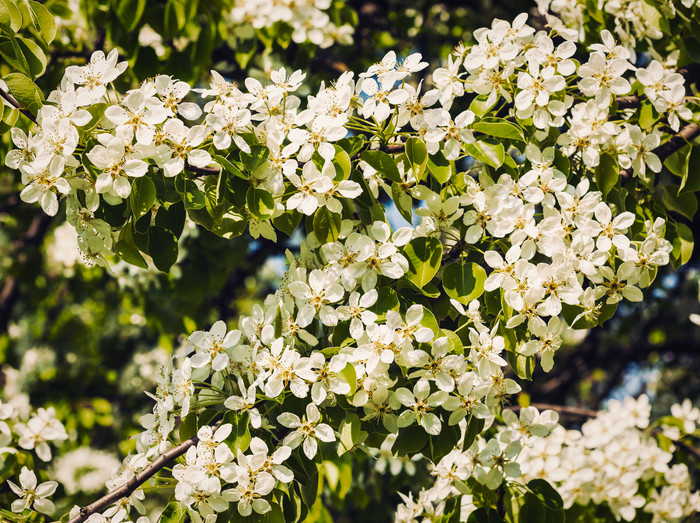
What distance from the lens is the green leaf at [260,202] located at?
1.16 meters

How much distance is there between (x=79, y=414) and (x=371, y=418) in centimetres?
291

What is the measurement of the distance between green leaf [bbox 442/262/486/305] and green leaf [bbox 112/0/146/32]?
1582 millimetres

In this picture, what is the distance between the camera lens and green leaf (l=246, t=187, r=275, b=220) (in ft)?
3.82

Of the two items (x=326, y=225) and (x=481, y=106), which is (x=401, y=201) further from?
(x=481, y=106)

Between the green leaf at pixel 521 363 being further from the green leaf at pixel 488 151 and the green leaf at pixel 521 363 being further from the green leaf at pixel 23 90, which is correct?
the green leaf at pixel 23 90

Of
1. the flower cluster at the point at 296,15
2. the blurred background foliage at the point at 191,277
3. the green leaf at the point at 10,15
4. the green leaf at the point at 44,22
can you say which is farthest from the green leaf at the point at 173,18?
the green leaf at the point at 10,15

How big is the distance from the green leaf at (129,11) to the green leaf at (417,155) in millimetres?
1417

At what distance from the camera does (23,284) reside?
4.34 m

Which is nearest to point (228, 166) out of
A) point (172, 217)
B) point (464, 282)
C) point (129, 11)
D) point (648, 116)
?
point (172, 217)

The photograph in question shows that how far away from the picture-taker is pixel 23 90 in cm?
119

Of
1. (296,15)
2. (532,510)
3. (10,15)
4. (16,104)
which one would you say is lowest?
(532,510)

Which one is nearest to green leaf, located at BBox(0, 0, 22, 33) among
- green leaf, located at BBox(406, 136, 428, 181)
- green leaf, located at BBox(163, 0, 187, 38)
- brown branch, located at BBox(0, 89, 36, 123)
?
brown branch, located at BBox(0, 89, 36, 123)

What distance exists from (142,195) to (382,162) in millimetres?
482

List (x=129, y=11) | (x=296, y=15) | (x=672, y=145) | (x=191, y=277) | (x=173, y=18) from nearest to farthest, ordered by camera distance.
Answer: (x=672, y=145), (x=129, y=11), (x=173, y=18), (x=296, y=15), (x=191, y=277)
